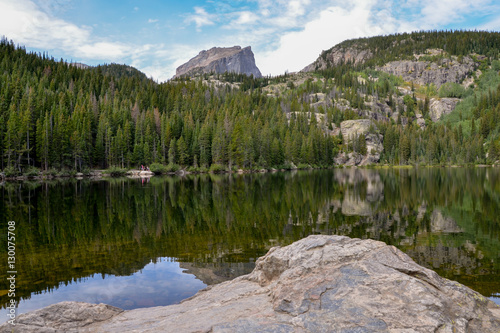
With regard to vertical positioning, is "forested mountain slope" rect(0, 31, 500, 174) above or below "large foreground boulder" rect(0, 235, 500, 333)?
above

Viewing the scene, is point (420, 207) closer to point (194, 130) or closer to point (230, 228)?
point (230, 228)

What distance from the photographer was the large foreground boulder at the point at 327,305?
15.3ft

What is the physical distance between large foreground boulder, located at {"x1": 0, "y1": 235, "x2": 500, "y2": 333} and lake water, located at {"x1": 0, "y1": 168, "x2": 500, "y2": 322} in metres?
2.87

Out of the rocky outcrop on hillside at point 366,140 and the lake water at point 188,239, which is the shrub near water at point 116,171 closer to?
the lake water at point 188,239

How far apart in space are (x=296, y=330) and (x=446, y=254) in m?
11.0

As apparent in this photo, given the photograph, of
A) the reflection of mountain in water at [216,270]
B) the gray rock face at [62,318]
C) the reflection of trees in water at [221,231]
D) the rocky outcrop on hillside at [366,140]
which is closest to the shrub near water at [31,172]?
the reflection of trees in water at [221,231]

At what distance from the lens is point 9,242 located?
13.9 meters

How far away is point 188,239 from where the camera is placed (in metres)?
15.1

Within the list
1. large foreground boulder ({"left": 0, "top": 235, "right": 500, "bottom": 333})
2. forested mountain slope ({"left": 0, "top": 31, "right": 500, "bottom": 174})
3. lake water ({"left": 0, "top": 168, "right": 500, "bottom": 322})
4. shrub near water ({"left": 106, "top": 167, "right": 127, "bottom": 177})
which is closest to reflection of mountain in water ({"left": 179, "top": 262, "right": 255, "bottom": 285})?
lake water ({"left": 0, "top": 168, "right": 500, "bottom": 322})

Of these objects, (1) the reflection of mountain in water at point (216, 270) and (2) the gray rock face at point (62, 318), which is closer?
(2) the gray rock face at point (62, 318)

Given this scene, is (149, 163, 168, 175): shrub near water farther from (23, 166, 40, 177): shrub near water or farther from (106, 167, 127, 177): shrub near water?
(23, 166, 40, 177): shrub near water

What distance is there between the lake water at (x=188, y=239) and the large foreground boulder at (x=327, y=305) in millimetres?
2874

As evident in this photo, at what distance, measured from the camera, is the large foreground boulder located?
466 cm

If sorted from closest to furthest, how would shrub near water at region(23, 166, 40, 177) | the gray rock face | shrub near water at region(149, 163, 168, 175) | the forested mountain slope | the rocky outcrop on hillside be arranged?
the gray rock face
shrub near water at region(23, 166, 40, 177)
the forested mountain slope
shrub near water at region(149, 163, 168, 175)
the rocky outcrop on hillside
